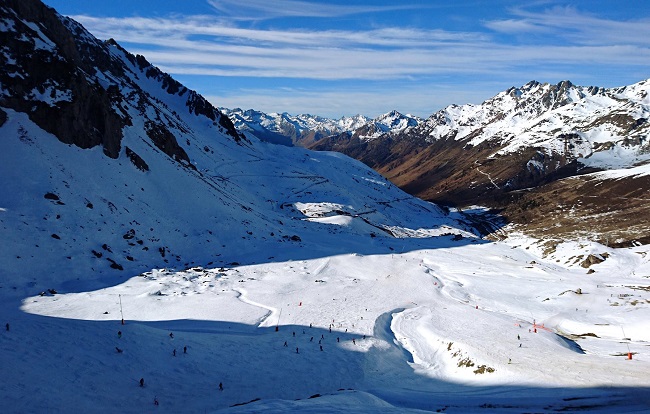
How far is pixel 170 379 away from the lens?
18312 mm

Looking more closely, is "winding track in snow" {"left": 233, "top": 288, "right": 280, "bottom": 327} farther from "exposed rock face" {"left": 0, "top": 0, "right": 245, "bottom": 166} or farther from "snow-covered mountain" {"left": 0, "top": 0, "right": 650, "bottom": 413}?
"exposed rock face" {"left": 0, "top": 0, "right": 245, "bottom": 166}

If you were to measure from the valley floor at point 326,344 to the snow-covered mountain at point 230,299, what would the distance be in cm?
12

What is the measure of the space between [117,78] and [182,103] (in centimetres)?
3679

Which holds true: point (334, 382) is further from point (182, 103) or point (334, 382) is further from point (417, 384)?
point (182, 103)

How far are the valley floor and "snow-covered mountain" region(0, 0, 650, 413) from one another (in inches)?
4.7

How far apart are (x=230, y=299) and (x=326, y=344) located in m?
11.7

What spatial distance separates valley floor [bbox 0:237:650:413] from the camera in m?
16.2

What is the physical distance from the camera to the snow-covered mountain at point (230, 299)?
677 inches

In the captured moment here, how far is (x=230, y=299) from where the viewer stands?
34656 mm

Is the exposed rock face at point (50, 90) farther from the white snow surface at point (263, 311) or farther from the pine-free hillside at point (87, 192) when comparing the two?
A: the white snow surface at point (263, 311)

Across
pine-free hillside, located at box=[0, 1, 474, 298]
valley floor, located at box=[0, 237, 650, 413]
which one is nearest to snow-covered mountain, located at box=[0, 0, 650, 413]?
valley floor, located at box=[0, 237, 650, 413]

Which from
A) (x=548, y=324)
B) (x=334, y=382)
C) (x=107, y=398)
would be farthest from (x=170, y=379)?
(x=548, y=324)

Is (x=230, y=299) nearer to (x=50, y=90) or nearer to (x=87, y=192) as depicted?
(x=87, y=192)

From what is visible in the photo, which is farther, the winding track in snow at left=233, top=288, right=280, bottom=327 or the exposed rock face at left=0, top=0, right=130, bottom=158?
the exposed rock face at left=0, top=0, right=130, bottom=158
